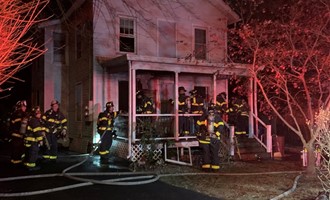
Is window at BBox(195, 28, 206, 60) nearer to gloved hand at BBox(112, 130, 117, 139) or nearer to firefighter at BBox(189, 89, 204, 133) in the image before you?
firefighter at BBox(189, 89, 204, 133)

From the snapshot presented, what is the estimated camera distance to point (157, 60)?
13.4 metres

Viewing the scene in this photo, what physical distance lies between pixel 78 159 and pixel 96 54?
421cm

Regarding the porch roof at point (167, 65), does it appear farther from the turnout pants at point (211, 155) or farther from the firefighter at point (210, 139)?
the turnout pants at point (211, 155)

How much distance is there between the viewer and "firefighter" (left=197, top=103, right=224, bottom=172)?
37.3 ft

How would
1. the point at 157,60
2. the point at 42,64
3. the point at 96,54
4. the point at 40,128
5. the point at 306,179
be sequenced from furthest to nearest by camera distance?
the point at 42,64, the point at 96,54, the point at 157,60, the point at 40,128, the point at 306,179

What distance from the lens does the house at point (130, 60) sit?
1405cm

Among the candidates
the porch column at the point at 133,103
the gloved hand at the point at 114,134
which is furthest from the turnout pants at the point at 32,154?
the porch column at the point at 133,103

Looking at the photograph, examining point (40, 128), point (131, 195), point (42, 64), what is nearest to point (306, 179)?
point (131, 195)

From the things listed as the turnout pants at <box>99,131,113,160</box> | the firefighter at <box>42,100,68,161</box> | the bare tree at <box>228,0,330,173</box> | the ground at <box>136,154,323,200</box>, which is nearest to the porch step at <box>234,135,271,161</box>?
the ground at <box>136,154,323,200</box>

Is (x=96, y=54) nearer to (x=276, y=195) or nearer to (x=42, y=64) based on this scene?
(x=42, y=64)

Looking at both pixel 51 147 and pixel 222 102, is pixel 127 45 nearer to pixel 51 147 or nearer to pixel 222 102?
pixel 222 102

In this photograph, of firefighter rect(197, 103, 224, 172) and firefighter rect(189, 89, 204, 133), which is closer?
firefighter rect(197, 103, 224, 172)

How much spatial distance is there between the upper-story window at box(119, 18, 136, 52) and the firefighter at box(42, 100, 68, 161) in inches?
180

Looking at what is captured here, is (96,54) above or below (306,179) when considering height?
above
